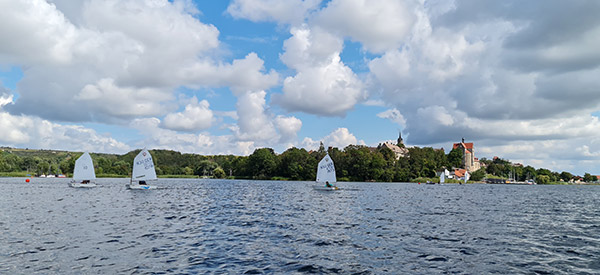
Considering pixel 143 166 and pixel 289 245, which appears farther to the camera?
pixel 143 166

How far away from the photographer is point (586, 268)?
2011 cm

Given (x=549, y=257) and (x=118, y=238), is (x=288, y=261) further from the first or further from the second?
(x=549, y=257)

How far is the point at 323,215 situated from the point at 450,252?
20.5 metres

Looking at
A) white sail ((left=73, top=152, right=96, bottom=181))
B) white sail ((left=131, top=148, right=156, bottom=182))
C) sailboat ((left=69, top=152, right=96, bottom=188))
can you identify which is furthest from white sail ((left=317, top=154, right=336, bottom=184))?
white sail ((left=73, top=152, right=96, bottom=181))

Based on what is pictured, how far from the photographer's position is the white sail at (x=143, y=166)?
283 ft

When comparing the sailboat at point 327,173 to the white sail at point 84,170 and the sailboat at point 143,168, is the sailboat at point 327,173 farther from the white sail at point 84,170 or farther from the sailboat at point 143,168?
the white sail at point 84,170

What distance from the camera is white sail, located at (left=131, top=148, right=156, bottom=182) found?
283ft

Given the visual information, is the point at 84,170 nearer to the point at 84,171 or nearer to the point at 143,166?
the point at 84,171

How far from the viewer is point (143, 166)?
8800cm

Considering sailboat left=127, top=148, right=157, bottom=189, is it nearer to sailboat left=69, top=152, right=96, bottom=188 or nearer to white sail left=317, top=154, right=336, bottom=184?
sailboat left=69, top=152, right=96, bottom=188

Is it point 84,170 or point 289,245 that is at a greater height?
point 84,170

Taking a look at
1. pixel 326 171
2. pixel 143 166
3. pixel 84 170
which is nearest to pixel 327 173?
pixel 326 171

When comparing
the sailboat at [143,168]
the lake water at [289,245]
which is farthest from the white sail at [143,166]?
the lake water at [289,245]

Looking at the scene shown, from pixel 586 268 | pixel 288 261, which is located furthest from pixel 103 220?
pixel 586 268
